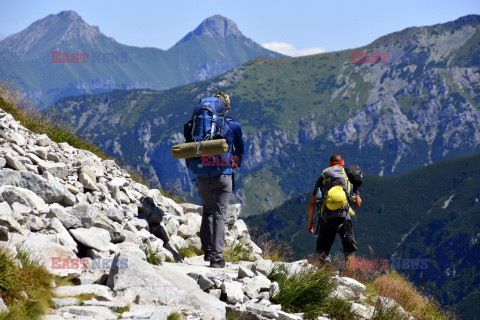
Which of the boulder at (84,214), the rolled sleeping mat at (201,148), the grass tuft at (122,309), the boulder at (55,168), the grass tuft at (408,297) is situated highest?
the rolled sleeping mat at (201,148)

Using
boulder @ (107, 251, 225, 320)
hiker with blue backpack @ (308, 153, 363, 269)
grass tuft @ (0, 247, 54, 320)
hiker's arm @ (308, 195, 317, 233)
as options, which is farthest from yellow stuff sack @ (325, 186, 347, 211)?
grass tuft @ (0, 247, 54, 320)

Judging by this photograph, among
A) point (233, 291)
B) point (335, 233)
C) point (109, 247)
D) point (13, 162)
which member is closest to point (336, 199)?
point (335, 233)

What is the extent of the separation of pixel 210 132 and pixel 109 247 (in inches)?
111

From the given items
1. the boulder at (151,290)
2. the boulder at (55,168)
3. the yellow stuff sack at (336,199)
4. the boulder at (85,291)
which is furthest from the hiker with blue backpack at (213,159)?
the boulder at (85,291)

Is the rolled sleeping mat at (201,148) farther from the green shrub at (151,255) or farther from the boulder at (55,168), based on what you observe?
the boulder at (55,168)

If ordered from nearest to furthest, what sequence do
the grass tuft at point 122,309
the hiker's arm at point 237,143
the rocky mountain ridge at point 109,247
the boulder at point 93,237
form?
the grass tuft at point 122,309, the rocky mountain ridge at point 109,247, the boulder at point 93,237, the hiker's arm at point 237,143

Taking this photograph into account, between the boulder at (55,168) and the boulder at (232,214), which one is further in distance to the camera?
the boulder at (232,214)

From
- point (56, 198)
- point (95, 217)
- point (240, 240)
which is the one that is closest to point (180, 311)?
point (95, 217)

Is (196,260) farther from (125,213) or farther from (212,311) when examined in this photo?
(212,311)

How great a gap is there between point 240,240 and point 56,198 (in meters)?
5.06

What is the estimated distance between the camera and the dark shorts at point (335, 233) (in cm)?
881

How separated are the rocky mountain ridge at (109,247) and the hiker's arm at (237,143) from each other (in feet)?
6.90

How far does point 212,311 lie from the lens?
598 cm

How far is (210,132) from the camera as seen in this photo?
28.6 ft
